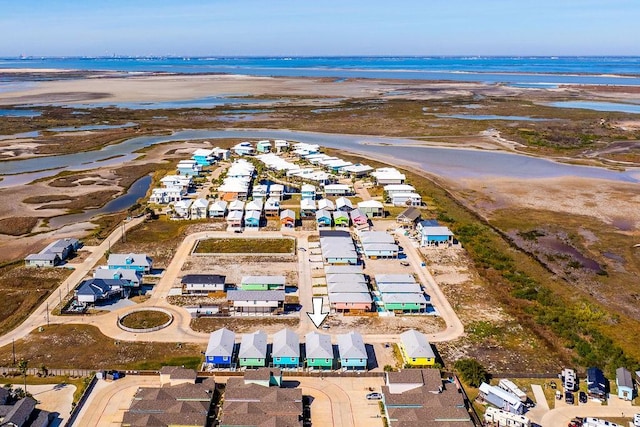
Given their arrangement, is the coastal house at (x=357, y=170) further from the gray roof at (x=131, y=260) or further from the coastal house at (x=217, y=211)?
the gray roof at (x=131, y=260)

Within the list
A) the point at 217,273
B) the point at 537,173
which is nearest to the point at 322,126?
the point at 537,173

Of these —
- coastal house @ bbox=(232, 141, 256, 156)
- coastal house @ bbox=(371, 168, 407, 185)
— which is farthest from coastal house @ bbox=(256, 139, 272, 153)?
coastal house @ bbox=(371, 168, 407, 185)

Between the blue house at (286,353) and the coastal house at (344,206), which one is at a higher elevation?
the coastal house at (344,206)

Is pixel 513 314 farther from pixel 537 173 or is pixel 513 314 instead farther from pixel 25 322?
pixel 537 173

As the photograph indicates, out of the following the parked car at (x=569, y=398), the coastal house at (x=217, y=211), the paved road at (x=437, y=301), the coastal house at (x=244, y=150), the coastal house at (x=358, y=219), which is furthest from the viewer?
the coastal house at (x=244, y=150)

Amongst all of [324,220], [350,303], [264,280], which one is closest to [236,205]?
[324,220]

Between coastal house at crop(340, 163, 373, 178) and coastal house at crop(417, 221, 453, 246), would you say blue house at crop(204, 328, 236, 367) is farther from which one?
coastal house at crop(340, 163, 373, 178)

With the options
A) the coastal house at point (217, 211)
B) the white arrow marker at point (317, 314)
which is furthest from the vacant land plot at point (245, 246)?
the white arrow marker at point (317, 314)
